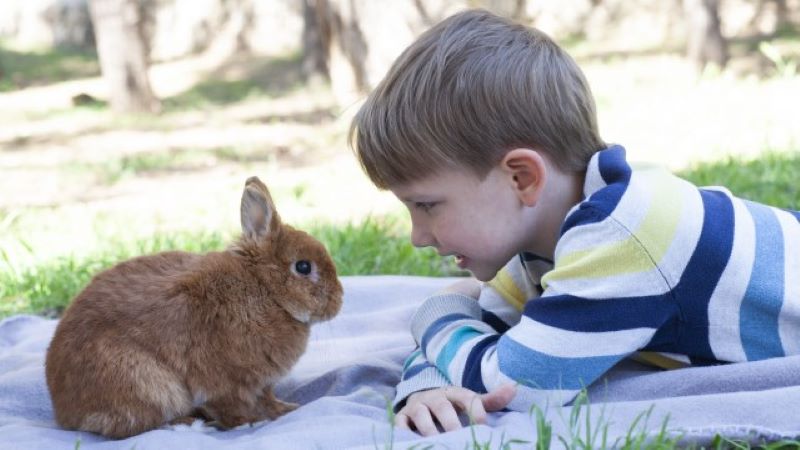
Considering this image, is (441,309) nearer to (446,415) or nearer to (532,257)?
(532,257)

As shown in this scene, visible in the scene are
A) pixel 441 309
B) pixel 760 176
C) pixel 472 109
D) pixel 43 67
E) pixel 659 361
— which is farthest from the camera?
pixel 43 67

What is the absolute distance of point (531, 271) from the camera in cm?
306

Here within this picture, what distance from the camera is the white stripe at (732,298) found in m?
2.60

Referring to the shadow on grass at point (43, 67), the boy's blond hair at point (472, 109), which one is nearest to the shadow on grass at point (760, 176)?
the boy's blond hair at point (472, 109)

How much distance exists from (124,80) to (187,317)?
8331 millimetres

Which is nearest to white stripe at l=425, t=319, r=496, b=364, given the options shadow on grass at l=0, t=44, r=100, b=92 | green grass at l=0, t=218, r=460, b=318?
green grass at l=0, t=218, r=460, b=318

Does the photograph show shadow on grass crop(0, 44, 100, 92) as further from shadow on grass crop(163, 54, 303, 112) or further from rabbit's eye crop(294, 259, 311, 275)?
rabbit's eye crop(294, 259, 311, 275)

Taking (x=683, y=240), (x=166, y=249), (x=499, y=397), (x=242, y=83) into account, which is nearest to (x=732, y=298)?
(x=683, y=240)

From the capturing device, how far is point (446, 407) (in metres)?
2.60

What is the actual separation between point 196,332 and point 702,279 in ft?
4.33

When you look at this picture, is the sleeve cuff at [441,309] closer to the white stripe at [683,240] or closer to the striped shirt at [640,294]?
the striped shirt at [640,294]

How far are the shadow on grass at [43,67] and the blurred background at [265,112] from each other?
0.05 m

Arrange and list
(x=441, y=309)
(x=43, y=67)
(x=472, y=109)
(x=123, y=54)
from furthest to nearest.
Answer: (x=43, y=67), (x=123, y=54), (x=441, y=309), (x=472, y=109)

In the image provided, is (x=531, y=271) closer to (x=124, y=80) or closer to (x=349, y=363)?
(x=349, y=363)
